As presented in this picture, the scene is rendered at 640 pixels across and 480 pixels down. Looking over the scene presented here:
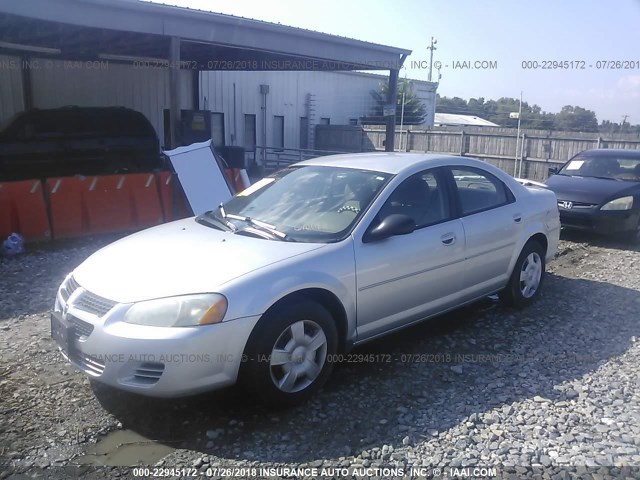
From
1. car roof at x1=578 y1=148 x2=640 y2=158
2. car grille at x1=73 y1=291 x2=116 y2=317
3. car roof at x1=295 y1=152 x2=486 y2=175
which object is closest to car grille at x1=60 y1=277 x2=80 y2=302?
car grille at x1=73 y1=291 x2=116 y2=317

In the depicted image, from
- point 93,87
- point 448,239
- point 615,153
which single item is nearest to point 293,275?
point 448,239

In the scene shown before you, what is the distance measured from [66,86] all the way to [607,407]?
16.1 meters

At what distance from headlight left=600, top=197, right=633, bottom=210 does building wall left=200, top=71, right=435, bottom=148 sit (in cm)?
1449

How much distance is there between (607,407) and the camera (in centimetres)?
376

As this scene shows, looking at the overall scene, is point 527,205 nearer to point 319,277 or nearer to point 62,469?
point 319,277

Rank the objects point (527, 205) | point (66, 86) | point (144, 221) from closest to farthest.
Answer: point (527, 205), point (144, 221), point (66, 86)

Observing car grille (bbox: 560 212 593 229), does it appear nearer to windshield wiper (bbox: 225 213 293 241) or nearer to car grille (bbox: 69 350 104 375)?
windshield wiper (bbox: 225 213 293 241)

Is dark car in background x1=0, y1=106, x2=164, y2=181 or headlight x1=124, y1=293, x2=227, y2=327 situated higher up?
dark car in background x1=0, y1=106, x2=164, y2=181

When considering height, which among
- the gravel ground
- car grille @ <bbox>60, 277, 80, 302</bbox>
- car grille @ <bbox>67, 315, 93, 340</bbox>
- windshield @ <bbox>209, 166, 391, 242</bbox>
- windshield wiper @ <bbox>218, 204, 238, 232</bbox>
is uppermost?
windshield @ <bbox>209, 166, 391, 242</bbox>

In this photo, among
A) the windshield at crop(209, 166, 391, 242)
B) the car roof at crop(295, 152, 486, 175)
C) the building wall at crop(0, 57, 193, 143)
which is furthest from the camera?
the building wall at crop(0, 57, 193, 143)

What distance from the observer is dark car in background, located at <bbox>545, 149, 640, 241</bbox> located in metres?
8.50

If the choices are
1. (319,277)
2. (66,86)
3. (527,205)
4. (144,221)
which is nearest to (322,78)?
(66,86)

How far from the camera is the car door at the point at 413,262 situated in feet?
13.3

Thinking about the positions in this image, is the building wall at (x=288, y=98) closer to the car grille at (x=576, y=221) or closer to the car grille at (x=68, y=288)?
the car grille at (x=576, y=221)
